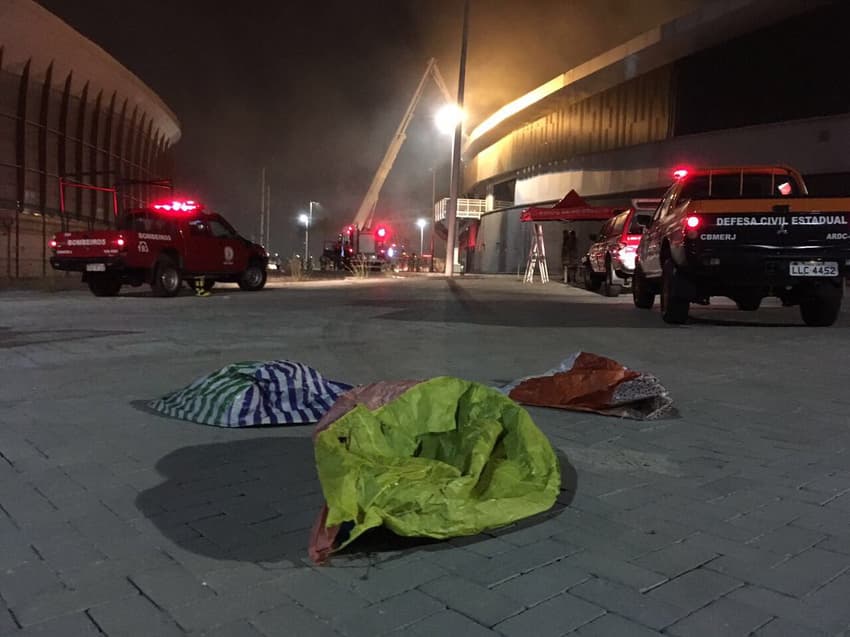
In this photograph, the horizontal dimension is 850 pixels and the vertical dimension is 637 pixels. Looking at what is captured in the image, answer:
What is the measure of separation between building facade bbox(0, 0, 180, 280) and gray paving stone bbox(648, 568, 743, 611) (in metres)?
30.0

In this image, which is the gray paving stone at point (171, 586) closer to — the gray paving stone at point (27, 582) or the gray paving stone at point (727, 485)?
the gray paving stone at point (27, 582)

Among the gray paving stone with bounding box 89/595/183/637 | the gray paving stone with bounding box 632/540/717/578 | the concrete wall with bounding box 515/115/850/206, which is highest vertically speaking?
the concrete wall with bounding box 515/115/850/206

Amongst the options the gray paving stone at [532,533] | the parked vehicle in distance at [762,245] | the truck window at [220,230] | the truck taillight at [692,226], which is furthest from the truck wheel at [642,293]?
the gray paving stone at [532,533]

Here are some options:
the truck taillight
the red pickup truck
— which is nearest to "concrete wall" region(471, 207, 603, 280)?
the red pickup truck

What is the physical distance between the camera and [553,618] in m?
2.21

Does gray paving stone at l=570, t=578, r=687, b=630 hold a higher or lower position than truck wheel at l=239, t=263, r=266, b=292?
lower

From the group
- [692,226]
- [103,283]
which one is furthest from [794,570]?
[103,283]

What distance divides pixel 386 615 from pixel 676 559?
1.13 m

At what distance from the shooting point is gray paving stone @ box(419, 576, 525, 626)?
87.8 inches

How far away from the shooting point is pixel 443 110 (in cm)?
3384

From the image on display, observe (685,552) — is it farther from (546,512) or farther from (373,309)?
(373,309)

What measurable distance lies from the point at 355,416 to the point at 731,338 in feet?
24.2

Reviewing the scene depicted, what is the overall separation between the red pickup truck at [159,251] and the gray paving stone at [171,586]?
1448cm

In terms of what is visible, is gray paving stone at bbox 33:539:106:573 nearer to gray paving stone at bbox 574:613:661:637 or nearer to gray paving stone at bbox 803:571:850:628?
gray paving stone at bbox 574:613:661:637
